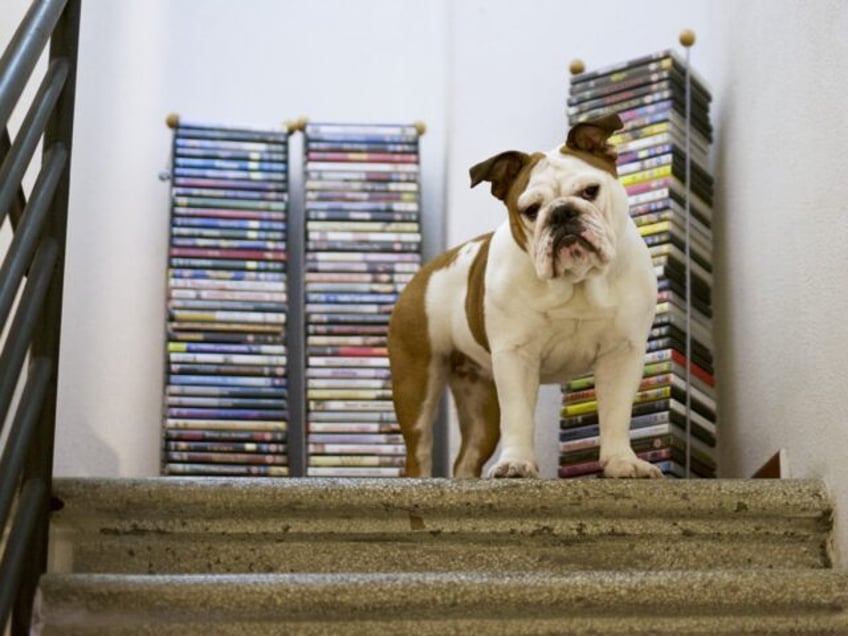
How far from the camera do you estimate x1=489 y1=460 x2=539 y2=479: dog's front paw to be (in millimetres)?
2443

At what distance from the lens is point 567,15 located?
12.1ft

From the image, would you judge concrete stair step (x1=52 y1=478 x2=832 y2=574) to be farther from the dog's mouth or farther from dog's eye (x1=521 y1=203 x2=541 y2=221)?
dog's eye (x1=521 y1=203 x2=541 y2=221)

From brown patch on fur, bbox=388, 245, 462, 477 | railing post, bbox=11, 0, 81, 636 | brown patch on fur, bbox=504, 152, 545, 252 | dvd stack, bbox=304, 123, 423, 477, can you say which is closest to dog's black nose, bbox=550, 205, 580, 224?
brown patch on fur, bbox=504, 152, 545, 252

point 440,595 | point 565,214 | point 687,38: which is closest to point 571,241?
point 565,214

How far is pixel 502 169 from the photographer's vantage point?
255cm

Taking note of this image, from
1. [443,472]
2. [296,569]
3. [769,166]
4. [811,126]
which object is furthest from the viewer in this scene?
[443,472]

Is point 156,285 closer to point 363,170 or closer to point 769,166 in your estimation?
point 363,170

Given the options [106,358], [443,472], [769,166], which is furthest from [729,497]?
[106,358]

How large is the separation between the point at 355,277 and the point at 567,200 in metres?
1.54

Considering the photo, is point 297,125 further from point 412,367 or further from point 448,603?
point 448,603

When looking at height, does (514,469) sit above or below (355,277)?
below

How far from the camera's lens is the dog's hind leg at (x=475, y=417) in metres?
2.96

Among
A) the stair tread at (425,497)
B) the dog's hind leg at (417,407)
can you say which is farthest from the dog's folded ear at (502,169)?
the stair tread at (425,497)

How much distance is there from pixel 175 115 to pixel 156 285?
46 centimetres
